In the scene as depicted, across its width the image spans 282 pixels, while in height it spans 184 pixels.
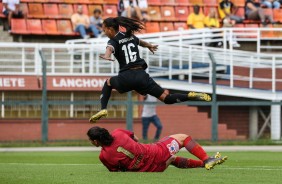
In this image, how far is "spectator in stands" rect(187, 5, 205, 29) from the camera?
30.0 metres

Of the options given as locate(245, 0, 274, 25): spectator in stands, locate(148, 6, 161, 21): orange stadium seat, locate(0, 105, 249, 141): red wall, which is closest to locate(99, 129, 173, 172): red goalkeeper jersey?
locate(0, 105, 249, 141): red wall

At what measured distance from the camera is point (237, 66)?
91.9 feet

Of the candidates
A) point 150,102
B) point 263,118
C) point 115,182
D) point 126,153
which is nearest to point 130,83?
point 126,153

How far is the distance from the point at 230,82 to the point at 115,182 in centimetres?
1565

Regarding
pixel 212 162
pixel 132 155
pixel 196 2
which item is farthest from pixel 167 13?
pixel 132 155

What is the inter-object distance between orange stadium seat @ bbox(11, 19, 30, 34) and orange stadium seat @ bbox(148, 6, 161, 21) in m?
4.25

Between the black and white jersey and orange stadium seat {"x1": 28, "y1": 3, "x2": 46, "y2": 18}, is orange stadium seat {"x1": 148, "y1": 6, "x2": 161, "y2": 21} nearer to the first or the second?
orange stadium seat {"x1": 28, "y1": 3, "x2": 46, "y2": 18}

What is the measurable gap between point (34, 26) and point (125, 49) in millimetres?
13846

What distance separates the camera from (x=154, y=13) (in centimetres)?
3116

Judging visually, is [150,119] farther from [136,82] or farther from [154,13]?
[136,82]

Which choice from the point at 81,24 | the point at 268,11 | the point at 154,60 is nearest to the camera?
the point at 154,60

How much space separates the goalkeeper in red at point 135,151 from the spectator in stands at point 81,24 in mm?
15237

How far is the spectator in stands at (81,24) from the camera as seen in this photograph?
29125 millimetres

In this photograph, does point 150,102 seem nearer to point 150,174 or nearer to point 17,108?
point 17,108
